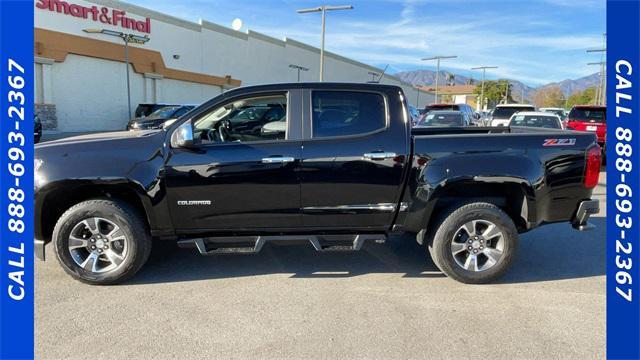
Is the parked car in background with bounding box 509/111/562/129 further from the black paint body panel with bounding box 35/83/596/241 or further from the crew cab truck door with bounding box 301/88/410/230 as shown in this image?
the crew cab truck door with bounding box 301/88/410/230

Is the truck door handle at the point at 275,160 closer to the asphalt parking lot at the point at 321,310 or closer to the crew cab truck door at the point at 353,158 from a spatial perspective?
the crew cab truck door at the point at 353,158

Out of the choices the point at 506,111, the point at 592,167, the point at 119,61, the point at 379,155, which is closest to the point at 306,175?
the point at 379,155

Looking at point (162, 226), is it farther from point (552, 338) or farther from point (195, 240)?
point (552, 338)

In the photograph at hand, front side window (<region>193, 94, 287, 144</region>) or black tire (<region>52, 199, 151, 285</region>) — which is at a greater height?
front side window (<region>193, 94, 287, 144</region>)

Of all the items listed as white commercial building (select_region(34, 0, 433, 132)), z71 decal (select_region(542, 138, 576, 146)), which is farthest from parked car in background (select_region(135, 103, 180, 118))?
z71 decal (select_region(542, 138, 576, 146))

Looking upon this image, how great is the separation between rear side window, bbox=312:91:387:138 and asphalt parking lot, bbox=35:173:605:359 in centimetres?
146

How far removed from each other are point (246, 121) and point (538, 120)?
12.4 meters

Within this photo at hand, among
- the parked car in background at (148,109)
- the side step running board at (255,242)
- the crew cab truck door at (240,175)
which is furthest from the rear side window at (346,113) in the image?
the parked car in background at (148,109)

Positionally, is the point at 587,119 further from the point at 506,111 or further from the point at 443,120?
the point at 506,111

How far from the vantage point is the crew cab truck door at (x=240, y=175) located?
4.20 metres

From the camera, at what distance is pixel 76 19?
24.8 meters

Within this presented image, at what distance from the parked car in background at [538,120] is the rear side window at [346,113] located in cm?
1120

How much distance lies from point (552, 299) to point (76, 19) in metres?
27.3

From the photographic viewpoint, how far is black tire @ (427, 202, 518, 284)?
440cm
